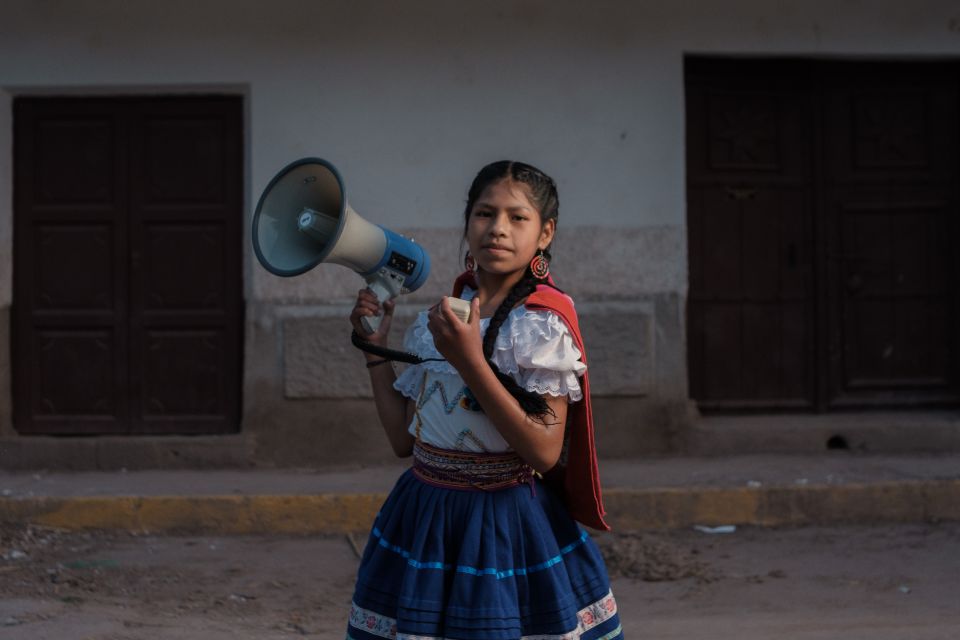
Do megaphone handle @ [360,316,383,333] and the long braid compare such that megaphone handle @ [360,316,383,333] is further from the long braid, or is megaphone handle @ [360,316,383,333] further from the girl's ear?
the girl's ear

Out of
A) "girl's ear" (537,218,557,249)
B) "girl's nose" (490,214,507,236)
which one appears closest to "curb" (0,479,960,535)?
"girl's ear" (537,218,557,249)

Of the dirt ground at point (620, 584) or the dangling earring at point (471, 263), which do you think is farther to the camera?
the dirt ground at point (620, 584)

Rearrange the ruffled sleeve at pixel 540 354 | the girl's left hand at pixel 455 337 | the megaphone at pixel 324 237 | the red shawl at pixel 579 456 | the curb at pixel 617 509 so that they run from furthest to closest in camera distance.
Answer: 1. the curb at pixel 617 509
2. the megaphone at pixel 324 237
3. the red shawl at pixel 579 456
4. the ruffled sleeve at pixel 540 354
5. the girl's left hand at pixel 455 337

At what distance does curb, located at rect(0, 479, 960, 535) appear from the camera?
254 inches

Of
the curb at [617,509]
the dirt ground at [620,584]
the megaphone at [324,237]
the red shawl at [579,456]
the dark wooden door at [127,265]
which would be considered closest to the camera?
the red shawl at [579,456]

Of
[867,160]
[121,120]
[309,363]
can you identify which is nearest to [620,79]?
[867,160]

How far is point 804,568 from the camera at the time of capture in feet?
18.9

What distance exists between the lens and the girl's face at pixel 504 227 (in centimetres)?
279

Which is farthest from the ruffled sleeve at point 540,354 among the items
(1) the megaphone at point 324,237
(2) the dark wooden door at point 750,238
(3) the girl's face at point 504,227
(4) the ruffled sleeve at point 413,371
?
(2) the dark wooden door at point 750,238

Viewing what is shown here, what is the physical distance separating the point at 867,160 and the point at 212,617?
16.4ft

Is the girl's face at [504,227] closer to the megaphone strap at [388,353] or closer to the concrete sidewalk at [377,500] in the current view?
the megaphone strap at [388,353]

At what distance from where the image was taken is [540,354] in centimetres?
271

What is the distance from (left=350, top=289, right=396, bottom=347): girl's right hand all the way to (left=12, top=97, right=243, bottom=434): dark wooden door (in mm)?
4713

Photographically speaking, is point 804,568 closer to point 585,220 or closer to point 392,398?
point 585,220
